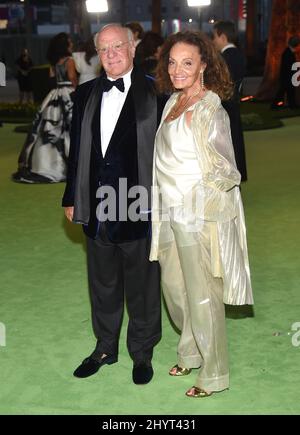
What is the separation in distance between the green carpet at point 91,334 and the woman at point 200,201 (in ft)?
0.86

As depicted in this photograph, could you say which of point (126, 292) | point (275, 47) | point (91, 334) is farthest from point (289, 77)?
point (126, 292)

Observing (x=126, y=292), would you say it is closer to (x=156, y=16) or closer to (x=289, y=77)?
(x=289, y=77)

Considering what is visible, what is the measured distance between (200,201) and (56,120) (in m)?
6.72

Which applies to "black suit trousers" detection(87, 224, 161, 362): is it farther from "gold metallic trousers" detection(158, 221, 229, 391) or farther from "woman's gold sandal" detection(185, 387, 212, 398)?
"woman's gold sandal" detection(185, 387, 212, 398)

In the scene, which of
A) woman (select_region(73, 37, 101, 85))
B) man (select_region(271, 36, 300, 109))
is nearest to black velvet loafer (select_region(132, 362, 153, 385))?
woman (select_region(73, 37, 101, 85))

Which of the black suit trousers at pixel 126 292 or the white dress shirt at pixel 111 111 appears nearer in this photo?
the white dress shirt at pixel 111 111

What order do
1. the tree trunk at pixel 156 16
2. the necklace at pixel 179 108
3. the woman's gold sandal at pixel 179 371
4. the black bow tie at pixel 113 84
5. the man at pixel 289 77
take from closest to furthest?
the necklace at pixel 179 108 < the black bow tie at pixel 113 84 < the woman's gold sandal at pixel 179 371 < the man at pixel 289 77 < the tree trunk at pixel 156 16

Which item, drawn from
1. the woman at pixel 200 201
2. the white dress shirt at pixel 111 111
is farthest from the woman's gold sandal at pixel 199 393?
the white dress shirt at pixel 111 111

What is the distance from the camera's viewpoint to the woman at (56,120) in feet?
33.5

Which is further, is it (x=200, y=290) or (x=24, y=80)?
(x=24, y=80)

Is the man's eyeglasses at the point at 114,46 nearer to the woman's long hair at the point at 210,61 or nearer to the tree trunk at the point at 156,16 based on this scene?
the woman's long hair at the point at 210,61

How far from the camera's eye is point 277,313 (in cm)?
543

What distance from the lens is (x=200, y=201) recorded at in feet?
12.7

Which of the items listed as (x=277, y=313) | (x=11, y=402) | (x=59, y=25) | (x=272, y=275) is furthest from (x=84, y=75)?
(x=59, y=25)
